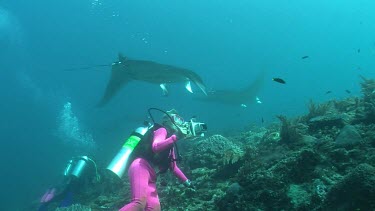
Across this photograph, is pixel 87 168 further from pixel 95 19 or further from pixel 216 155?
pixel 95 19

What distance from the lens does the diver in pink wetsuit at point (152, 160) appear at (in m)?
4.90

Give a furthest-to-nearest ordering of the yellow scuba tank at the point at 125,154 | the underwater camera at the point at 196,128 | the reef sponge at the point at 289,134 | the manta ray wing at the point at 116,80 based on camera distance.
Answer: the manta ray wing at the point at 116,80, the reef sponge at the point at 289,134, the underwater camera at the point at 196,128, the yellow scuba tank at the point at 125,154

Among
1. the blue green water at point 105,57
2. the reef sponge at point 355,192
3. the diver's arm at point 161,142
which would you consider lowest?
the blue green water at point 105,57

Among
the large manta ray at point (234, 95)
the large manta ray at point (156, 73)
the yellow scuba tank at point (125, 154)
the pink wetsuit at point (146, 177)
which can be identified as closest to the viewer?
the pink wetsuit at point (146, 177)

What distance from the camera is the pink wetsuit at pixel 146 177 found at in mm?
4781

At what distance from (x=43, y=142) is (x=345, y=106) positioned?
133 ft

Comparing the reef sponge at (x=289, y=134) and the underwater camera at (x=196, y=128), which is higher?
the underwater camera at (x=196, y=128)

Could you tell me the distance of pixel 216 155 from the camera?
847 centimetres

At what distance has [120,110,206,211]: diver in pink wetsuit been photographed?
16.1ft

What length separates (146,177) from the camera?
5.09 meters

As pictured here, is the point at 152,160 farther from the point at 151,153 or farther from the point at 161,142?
the point at 161,142

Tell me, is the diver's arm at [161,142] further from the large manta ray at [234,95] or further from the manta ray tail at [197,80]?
the large manta ray at [234,95]

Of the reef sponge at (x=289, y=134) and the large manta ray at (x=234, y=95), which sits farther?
the large manta ray at (x=234, y=95)

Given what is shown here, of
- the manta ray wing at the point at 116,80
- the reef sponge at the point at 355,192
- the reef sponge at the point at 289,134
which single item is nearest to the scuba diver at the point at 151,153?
the reef sponge at the point at 289,134
